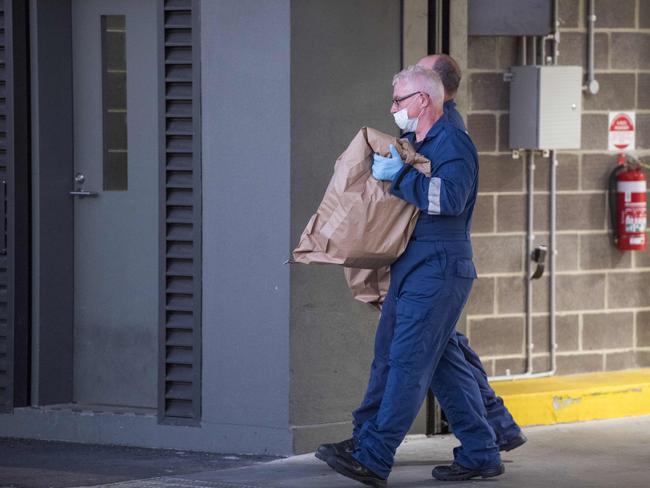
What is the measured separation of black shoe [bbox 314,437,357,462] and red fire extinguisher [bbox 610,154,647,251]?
2896 millimetres

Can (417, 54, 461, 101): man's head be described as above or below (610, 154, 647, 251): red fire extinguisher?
above

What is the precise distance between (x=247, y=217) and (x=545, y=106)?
2198mm

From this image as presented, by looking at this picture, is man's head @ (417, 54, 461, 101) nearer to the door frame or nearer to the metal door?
the metal door

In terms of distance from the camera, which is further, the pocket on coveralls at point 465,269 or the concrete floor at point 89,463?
the concrete floor at point 89,463

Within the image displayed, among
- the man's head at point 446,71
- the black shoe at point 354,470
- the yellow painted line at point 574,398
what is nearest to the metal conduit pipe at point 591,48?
the yellow painted line at point 574,398

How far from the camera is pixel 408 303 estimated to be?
671cm

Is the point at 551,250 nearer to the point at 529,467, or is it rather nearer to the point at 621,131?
the point at 621,131

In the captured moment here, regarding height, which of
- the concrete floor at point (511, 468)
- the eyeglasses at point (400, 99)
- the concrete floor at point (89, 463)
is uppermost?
the eyeglasses at point (400, 99)

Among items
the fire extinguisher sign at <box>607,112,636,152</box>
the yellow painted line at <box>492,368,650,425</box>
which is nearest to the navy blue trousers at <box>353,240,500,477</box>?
the yellow painted line at <box>492,368,650,425</box>

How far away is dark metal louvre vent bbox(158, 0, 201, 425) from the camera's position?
26.3 feet

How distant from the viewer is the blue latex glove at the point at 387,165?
262 inches

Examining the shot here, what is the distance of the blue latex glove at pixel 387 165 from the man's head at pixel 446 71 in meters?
0.62

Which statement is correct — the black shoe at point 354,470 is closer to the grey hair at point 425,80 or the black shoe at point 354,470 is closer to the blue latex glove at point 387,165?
the blue latex glove at point 387,165

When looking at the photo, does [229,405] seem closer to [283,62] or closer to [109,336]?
[109,336]
